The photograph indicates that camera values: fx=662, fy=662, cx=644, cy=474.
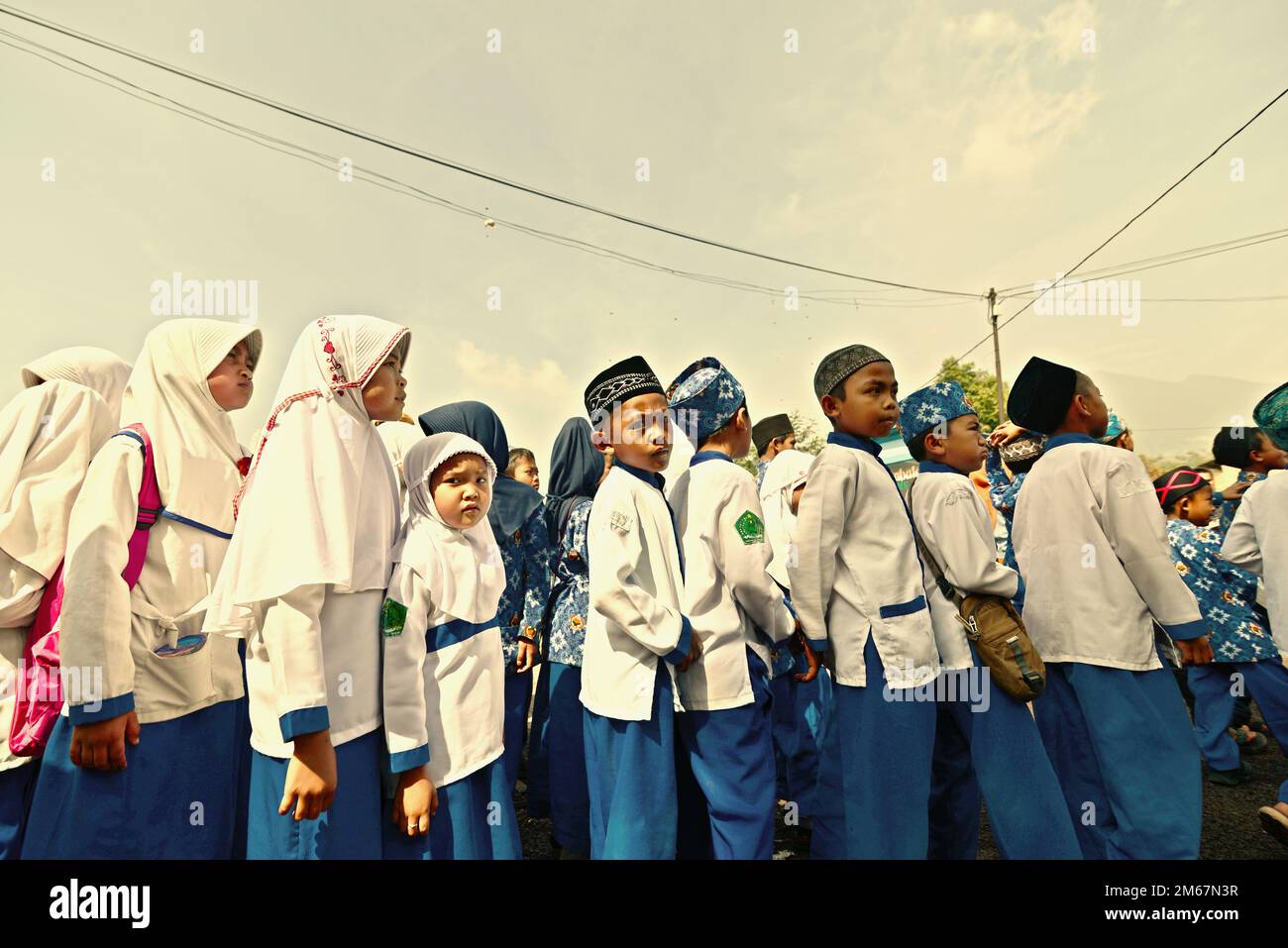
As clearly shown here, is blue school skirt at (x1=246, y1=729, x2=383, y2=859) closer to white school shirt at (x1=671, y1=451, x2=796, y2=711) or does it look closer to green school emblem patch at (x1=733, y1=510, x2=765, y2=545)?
white school shirt at (x1=671, y1=451, x2=796, y2=711)

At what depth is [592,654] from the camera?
2586mm

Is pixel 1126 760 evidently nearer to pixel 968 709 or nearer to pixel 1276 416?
pixel 968 709

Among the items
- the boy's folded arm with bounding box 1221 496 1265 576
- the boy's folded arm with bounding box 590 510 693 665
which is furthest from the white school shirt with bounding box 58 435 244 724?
the boy's folded arm with bounding box 1221 496 1265 576

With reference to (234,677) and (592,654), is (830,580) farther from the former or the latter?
(234,677)

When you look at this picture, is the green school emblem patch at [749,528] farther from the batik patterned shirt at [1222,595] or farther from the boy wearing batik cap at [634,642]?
the batik patterned shirt at [1222,595]

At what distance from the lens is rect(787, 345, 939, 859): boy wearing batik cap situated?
241 centimetres

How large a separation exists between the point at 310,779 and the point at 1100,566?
2.84 m

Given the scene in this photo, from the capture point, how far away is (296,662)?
1.55 meters

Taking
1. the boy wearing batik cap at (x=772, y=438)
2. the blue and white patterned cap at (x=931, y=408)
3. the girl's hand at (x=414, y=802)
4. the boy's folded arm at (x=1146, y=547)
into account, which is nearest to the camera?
the girl's hand at (x=414, y=802)

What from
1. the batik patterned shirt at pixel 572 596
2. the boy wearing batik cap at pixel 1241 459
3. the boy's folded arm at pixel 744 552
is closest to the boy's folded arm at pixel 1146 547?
the boy's folded arm at pixel 744 552

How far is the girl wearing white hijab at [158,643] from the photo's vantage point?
1769 mm

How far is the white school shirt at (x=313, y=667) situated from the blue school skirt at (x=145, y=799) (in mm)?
450
